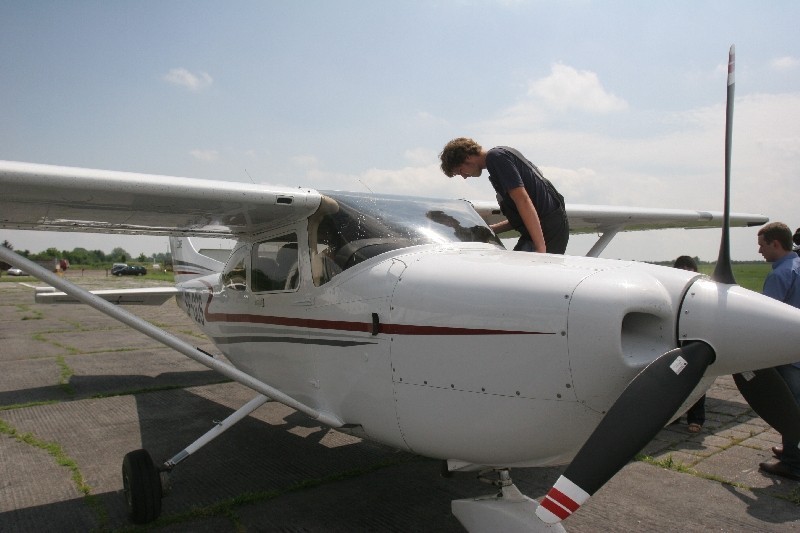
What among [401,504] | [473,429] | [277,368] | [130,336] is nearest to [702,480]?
[401,504]

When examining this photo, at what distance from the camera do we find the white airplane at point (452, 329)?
2066mm

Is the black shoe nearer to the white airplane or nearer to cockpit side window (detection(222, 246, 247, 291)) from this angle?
the white airplane

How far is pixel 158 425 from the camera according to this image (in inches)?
219

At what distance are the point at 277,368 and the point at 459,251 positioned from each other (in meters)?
1.88

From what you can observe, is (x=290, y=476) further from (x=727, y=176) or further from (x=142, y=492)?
(x=727, y=176)

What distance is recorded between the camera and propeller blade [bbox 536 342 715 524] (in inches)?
79.4

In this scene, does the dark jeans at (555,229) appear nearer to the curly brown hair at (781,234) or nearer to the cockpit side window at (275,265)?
the cockpit side window at (275,265)

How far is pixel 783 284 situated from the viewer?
14.0 ft

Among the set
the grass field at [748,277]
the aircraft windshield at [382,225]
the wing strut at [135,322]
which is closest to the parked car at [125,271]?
the grass field at [748,277]

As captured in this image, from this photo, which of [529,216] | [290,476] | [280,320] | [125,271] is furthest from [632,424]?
[125,271]

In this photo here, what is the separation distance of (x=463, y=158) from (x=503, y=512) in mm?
2226

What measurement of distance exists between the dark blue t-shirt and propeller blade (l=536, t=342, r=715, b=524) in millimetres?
A: 1622

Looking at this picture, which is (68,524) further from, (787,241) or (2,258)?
(787,241)

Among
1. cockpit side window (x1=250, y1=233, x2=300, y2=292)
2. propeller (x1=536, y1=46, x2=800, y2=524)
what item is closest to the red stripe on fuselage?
cockpit side window (x1=250, y1=233, x2=300, y2=292)
